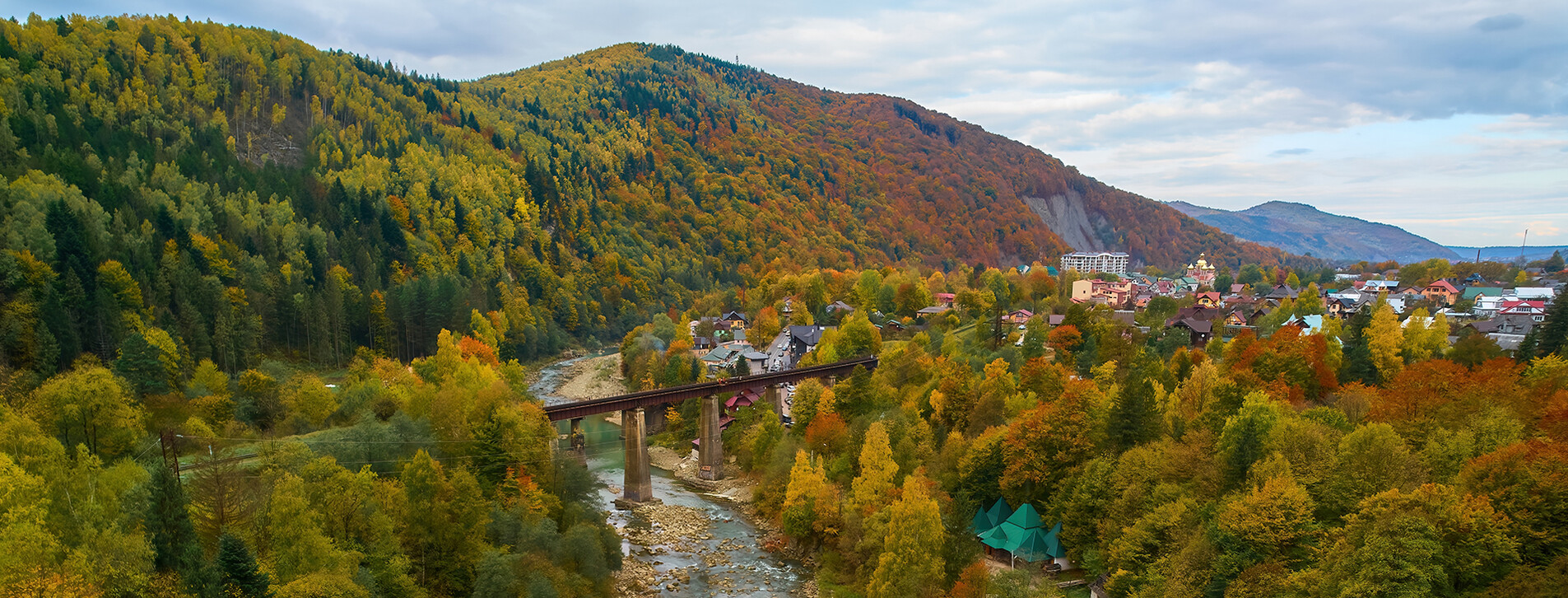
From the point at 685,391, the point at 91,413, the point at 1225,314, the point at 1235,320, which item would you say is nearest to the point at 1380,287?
the point at 1225,314

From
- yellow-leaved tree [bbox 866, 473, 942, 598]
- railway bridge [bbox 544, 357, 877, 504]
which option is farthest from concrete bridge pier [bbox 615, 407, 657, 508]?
yellow-leaved tree [bbox 866, 473, 942, 598]

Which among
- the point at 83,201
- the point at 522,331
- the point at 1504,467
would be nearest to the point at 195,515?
the point at 1504,467

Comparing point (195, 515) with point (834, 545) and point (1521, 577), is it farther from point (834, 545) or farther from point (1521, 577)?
point (1521, 577)

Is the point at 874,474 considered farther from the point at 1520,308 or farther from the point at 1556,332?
the point at 1520,308

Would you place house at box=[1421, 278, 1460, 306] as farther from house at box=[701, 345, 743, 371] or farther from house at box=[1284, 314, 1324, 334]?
house at box=[701, 345, 743, 371]

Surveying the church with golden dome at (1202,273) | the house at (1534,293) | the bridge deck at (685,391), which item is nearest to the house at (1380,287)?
the house at (1534,293)

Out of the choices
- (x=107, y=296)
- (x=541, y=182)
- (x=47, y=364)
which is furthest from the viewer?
(x=541, y=182)
